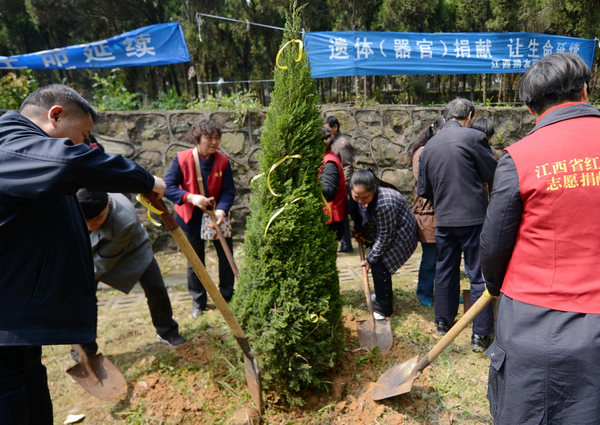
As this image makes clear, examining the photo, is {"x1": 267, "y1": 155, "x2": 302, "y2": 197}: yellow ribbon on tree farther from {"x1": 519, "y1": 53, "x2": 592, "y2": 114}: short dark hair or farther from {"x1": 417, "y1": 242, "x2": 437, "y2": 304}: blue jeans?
{"x1": 417, "y1": 242, "x2": 437, "y2": 304}: blue jeans

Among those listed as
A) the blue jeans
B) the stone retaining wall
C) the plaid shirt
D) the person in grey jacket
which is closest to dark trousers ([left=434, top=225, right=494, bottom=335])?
the plaid shirt

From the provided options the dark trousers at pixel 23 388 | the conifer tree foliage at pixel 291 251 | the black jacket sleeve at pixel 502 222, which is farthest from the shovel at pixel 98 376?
the black jacket sleeve at pixel 502 222

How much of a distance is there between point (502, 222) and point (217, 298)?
5.04 feet

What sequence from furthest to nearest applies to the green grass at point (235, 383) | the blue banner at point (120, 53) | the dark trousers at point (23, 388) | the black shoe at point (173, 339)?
the blue banner at point (120, 53), the black shoe at point (173, 339), the green grass at point (235, 383), the dark trousers at point (23, 388)

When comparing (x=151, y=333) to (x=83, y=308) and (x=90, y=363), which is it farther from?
(x=83, y=308)

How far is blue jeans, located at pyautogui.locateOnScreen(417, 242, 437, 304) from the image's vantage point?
160 inches

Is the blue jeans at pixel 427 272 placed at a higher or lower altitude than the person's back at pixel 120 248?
lower

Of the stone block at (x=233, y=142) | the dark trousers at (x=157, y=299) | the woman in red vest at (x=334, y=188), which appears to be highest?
the stone block at (x=233, y=142)

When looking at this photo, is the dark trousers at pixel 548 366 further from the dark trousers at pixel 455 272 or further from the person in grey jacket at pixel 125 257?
the person in grey jacket at pixel 125 257

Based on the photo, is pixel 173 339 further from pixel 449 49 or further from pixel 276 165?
pixel 449 49

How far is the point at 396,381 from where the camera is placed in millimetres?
2600

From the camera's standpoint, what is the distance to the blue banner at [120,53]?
572cm

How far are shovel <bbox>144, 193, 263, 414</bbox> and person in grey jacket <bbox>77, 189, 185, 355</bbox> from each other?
1.13m

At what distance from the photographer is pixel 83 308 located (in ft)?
6.28
